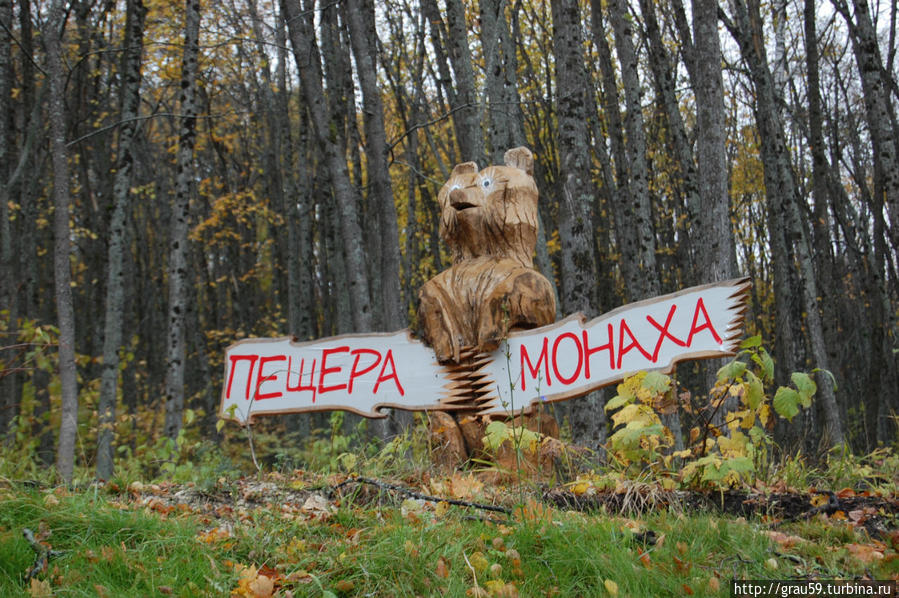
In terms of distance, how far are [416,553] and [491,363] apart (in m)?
→ 2.03

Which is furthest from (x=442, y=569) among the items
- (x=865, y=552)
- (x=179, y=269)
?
(x=179, y=269)

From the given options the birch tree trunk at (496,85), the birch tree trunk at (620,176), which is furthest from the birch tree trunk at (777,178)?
the birch tree trunk at (496,85)

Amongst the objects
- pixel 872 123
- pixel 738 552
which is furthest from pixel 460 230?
pixel 872 123

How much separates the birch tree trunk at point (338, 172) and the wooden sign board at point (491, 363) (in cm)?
329

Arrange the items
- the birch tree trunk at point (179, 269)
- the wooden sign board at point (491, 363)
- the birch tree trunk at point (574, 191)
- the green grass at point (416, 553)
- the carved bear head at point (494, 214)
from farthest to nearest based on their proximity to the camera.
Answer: the birch tree trunk at point (179, 269)
the birch tree trunk at point (574, 191)
the carved bear head at point (494, 214)
the wooden sign board at point (491, 363)
the green grass at point (416, 553)

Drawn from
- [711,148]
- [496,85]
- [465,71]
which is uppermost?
[465,71]

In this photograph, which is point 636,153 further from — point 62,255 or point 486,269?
point 62,255

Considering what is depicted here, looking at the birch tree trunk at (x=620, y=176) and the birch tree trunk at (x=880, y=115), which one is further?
the birch tree trunk at (x=620, y=176)

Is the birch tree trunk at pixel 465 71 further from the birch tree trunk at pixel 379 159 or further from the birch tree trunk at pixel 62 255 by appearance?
the birch tree trunk at pixel 62 255

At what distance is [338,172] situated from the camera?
27.7ft

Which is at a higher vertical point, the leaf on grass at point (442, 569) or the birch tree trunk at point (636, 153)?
the birch tree trunk at point (636, 153)

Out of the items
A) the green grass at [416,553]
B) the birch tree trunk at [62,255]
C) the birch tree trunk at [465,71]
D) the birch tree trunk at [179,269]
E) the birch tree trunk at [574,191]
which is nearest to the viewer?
the green grass at [416,553]

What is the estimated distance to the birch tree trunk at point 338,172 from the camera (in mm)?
8477

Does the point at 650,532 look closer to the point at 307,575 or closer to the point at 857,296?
the point at 307,575
